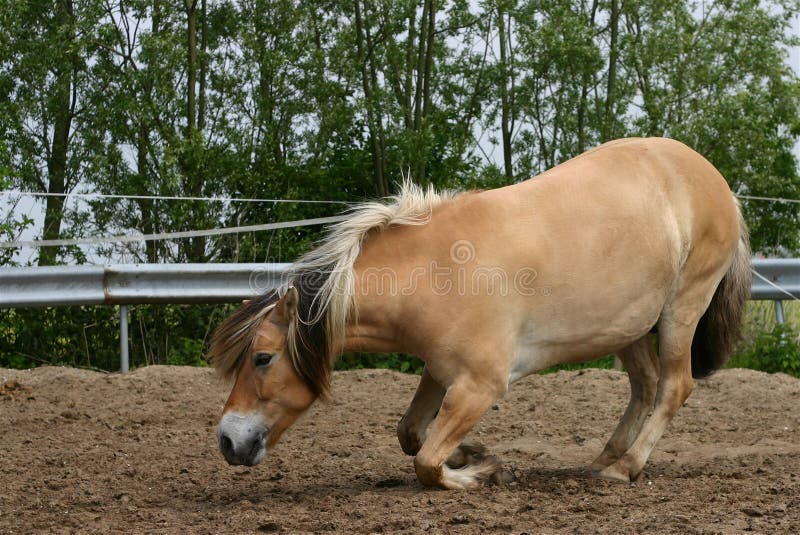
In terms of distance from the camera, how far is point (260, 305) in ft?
15.6

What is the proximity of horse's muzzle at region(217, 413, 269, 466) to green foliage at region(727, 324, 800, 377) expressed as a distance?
518cm

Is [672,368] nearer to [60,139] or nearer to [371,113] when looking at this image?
[371,113]

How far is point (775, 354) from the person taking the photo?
812cm

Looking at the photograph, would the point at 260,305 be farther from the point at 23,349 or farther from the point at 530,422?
the point at 23,349

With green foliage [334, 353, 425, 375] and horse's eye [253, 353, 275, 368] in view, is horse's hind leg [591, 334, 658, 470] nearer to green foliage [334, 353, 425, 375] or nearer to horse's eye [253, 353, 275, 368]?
horse's eye [253, 353, 275, 368]

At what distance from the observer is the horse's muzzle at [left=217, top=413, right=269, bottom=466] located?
4.47 meters

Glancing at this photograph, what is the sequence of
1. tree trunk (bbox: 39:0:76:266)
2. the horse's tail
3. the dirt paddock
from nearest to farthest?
the dirt paddock, the horse's tail, tree trunk (bbox: 39:0:76:266)

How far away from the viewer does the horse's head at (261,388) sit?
4492 millimetres

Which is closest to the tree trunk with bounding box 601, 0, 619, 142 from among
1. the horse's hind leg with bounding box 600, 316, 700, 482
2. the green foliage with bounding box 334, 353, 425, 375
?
the green foliage with bounding box 334, 353, 425, 375

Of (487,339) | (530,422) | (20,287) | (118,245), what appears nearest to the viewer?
(487,339)

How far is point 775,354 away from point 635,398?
3.15 m

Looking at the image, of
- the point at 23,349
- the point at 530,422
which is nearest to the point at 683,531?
the point at 530,422

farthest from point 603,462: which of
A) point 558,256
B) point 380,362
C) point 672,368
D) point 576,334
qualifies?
point 380,362

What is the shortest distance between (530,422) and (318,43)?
17.8 feet
